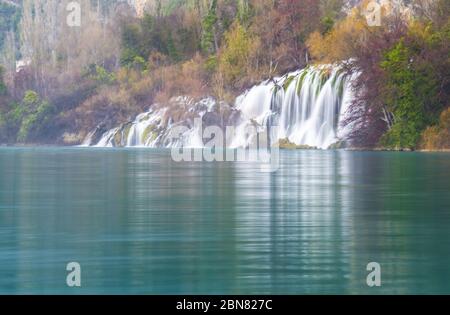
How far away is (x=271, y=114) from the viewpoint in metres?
97.9

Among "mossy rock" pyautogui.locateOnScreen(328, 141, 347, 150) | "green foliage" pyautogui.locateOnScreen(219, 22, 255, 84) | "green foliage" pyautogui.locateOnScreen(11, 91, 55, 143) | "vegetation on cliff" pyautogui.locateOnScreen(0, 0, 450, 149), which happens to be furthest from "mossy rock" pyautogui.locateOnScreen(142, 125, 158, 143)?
"mossy rock" pyautogui.locateOnScreen(328, 141, 347, 150)

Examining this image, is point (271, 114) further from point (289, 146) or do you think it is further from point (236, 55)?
point (236, 55)

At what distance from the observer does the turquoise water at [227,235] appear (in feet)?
59.0

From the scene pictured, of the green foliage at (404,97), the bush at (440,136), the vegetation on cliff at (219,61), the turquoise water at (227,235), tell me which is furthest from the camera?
the vegetation on cliff at (219,61)

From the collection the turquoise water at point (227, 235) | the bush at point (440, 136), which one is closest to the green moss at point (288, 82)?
the bush at point (440, 136)

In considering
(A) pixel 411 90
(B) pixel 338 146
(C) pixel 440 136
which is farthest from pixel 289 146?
(C) pixel 440 136

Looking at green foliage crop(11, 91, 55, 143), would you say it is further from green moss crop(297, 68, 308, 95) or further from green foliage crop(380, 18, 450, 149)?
green foliage crop(380, 18, 450, 149)

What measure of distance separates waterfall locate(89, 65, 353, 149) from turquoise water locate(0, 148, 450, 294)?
49.4 metres

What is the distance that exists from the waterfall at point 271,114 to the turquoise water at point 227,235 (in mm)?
49373

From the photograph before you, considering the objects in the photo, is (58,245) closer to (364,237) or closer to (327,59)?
(364,237)

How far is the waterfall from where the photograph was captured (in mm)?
90875

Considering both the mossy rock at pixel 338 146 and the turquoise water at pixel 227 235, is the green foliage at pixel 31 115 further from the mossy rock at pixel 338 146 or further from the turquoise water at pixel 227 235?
the turquoise water at pixel 227 235

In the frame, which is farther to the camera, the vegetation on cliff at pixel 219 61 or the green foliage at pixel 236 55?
the green foliage at pixel 236 55
